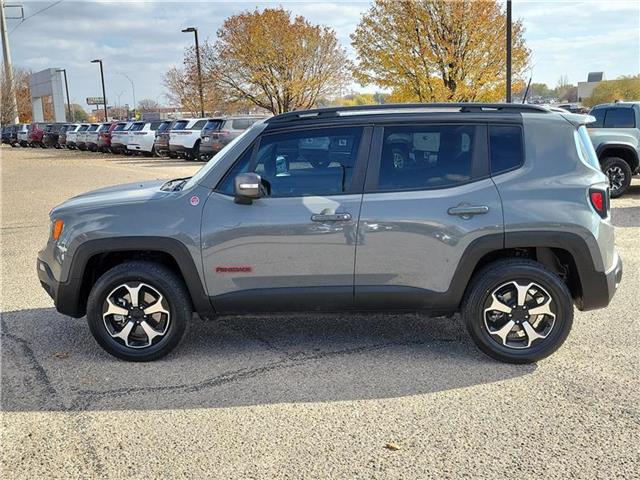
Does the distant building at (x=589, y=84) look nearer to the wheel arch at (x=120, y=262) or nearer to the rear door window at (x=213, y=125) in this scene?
the rear door window at (x=213, y=125)

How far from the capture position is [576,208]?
164 inches

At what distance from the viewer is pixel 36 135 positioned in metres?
45.7

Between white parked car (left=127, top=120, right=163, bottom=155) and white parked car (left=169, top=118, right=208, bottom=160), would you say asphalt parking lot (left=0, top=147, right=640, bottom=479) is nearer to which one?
white parked car (left=169, top=118, right=208, bottom=160)

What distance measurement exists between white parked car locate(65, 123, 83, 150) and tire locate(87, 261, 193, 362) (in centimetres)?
3715

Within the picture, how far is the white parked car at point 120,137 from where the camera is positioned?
102ft

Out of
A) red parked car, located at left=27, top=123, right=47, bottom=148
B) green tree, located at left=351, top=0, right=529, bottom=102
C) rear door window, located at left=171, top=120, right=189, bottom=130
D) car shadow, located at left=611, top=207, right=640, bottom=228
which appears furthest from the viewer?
red parked car, located at left=27, top=123, right=47, bottom=148

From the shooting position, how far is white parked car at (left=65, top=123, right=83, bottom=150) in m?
38.6

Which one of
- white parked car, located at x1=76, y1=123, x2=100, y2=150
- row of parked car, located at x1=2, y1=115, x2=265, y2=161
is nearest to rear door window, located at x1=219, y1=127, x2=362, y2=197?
row of parked car, located at x1=2, y1=115, x2=265, y2=161

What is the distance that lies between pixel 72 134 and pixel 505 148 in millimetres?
38893

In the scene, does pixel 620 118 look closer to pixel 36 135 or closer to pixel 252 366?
pixel 252 366

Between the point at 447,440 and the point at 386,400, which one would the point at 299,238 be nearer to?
the point at 386,400

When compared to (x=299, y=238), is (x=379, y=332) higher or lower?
lower

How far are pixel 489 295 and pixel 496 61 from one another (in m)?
21.3

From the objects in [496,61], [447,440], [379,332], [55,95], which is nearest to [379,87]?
[496,61]
